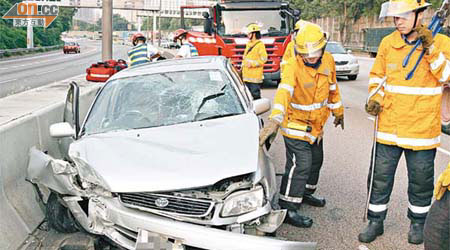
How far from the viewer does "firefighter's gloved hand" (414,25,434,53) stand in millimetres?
4379

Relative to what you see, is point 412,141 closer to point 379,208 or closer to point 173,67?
point 379,208

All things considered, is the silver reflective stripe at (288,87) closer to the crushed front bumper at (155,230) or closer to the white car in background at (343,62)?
the crushed front bumper at (155,230)

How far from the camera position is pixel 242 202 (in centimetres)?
374

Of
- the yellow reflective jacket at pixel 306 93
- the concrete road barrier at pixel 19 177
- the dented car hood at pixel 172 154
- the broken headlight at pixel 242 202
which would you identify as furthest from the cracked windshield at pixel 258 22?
the broken headlight at pixel 242 202

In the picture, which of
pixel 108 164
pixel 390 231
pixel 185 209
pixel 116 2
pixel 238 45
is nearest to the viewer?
pixel 185 209

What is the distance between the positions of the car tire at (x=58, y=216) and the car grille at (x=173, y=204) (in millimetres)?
1369

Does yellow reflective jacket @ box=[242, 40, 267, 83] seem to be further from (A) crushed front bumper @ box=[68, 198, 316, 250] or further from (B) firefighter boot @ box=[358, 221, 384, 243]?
(A) crushed front bumper @ box=[68, 198, 316, 250]

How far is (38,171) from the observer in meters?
4.55

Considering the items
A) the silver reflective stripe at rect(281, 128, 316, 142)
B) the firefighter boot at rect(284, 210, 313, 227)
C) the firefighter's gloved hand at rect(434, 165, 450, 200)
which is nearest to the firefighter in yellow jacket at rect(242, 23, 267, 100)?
the silver reflective stripe at rect(281, 128, 316, 142)

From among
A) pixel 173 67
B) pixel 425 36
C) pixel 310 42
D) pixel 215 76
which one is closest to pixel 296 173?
pixel 310 42

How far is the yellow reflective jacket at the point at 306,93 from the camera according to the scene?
200 inches

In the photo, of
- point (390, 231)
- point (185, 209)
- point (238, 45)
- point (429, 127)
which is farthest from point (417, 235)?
point (238, 45)

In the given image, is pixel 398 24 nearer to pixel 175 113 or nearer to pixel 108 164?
pixel 175 113

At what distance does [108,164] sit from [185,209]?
746 millimetres
